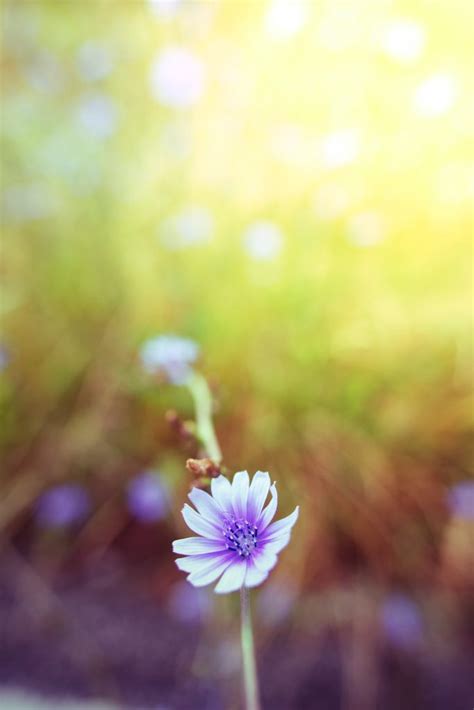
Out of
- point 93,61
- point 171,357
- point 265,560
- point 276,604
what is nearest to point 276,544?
point 265,560

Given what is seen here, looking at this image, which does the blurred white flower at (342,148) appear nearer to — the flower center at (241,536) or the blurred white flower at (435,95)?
the blurred white flower at (435,95)

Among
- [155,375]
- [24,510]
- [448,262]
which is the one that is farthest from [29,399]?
[448,262]

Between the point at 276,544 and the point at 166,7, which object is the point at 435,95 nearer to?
the point at 166,7

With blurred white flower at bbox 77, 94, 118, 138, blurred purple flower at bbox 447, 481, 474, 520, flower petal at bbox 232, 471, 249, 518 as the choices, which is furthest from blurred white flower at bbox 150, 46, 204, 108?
flower petal at bbox 232, 471, 249, 518

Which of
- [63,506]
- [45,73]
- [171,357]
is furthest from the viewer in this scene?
[45,73]

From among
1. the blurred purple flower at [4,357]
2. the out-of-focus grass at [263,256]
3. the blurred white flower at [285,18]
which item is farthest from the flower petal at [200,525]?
the blurred white flower at [285,18]

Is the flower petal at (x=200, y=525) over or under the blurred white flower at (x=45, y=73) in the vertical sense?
under
